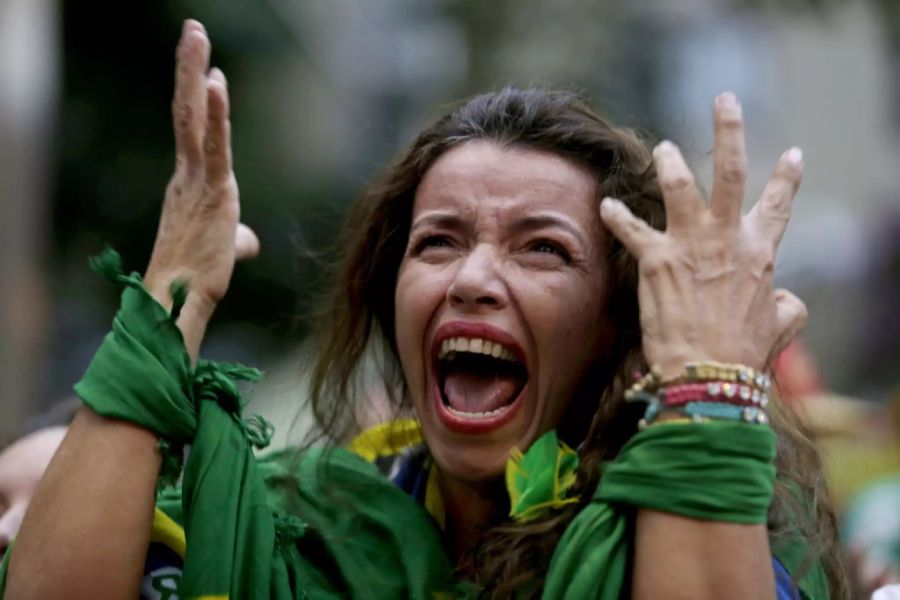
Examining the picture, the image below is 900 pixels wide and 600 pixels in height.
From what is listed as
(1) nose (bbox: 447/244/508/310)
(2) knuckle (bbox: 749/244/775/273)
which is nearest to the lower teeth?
(1) nose (bbox: 447/244/508/310)

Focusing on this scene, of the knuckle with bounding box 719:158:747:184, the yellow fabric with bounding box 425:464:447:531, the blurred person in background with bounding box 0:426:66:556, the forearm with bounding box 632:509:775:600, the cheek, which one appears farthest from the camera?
the blurred person in background with bounding box 0:426:66:556

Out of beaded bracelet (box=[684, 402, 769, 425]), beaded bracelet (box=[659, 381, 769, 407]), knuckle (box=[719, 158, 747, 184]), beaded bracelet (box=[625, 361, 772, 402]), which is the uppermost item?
knuckle (box=[719, 158, 747, 184])

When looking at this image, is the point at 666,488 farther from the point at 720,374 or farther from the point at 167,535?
the point at 167,535

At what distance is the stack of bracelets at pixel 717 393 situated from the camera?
2.51 m

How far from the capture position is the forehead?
10.1ft

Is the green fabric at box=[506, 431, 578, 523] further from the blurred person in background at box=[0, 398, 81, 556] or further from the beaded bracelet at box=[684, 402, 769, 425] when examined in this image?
the blurred person in background at box=[0, 398, 81, 556]

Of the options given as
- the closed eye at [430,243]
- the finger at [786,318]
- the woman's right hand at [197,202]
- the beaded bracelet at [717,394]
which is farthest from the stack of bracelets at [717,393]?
the woman's right hand at [197,202]

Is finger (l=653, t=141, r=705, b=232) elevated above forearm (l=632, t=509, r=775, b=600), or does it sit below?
above

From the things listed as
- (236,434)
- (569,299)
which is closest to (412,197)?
(569,299)

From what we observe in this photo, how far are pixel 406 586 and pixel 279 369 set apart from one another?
25.3ft

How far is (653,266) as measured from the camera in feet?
8.59

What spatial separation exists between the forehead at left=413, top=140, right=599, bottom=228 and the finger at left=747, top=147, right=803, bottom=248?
1.64 ft

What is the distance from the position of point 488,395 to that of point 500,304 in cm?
22

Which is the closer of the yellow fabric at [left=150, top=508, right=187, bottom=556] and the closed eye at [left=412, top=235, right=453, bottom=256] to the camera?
the yellow fabric at [left=150, top=508, right=187, bottom=556]
